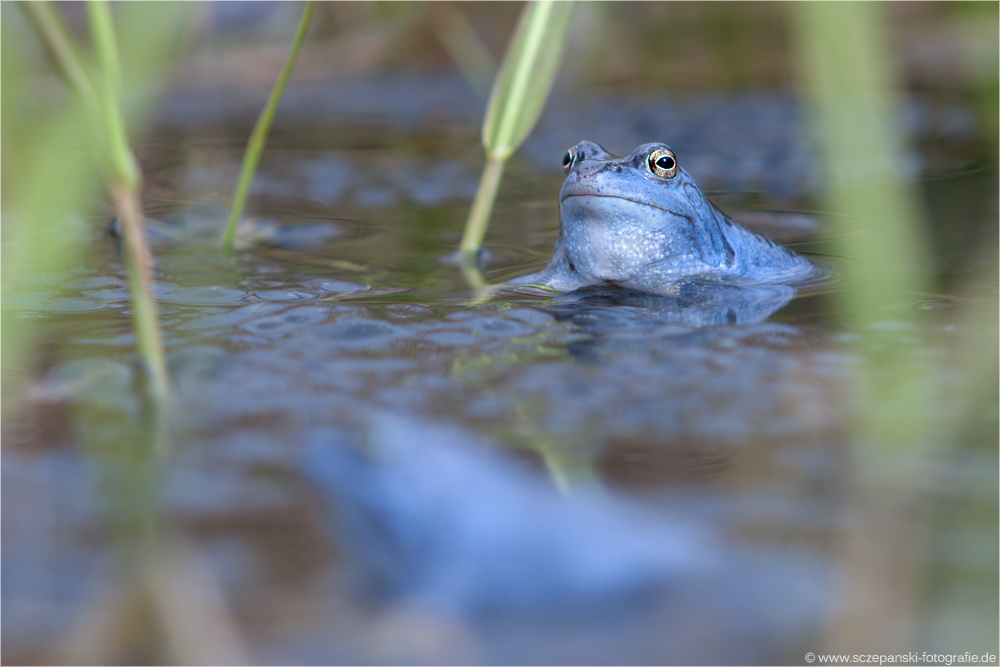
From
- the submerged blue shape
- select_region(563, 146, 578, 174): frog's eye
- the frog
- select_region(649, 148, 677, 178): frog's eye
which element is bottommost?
the submerged blue shape

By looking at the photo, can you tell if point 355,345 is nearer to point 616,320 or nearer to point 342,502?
point 616,320

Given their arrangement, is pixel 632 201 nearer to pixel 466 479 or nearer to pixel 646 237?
pixel 646 237

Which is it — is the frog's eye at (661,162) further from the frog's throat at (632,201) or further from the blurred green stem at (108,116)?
the blurred green stem at (108,116)

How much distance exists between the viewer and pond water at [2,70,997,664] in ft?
3.11

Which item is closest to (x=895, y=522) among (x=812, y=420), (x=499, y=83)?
(x=812, y=420)

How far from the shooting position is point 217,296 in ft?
7.39

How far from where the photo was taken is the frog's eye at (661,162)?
101 inches

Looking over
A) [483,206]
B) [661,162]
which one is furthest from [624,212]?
[483,206]

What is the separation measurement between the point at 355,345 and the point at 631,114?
3706 mm

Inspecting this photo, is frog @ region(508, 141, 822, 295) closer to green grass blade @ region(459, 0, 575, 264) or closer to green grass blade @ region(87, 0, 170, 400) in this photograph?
green grass blade @ region(459, 0, 575, 264)

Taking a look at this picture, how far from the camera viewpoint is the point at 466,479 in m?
1.05

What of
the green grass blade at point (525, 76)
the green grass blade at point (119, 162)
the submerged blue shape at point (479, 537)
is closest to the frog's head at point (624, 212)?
the green grass blade at point (525, 76)

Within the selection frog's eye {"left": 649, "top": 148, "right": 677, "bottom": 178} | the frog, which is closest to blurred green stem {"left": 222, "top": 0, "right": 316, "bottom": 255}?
the frog

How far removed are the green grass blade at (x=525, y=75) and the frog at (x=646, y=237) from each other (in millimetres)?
346
